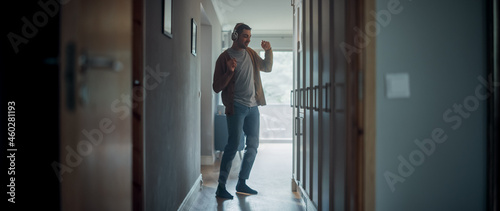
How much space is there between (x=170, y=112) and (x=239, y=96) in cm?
88

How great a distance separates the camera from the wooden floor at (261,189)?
2.86 m

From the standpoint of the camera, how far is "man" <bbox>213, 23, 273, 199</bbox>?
3.06 metres

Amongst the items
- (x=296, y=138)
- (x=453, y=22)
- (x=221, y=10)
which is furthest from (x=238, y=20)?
(x=453, y=22)

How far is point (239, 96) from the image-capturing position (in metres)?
3.08

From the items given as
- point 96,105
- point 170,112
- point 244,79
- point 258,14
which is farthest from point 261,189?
point 258,14

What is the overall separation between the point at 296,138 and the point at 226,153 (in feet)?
1.98

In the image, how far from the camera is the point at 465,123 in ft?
4.73

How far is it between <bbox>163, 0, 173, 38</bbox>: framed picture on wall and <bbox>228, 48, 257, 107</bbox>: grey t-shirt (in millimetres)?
944

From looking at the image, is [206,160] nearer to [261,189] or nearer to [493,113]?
[261,189]

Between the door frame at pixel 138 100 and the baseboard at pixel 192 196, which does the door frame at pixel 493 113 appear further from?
the baseboard at pixel 192 196
